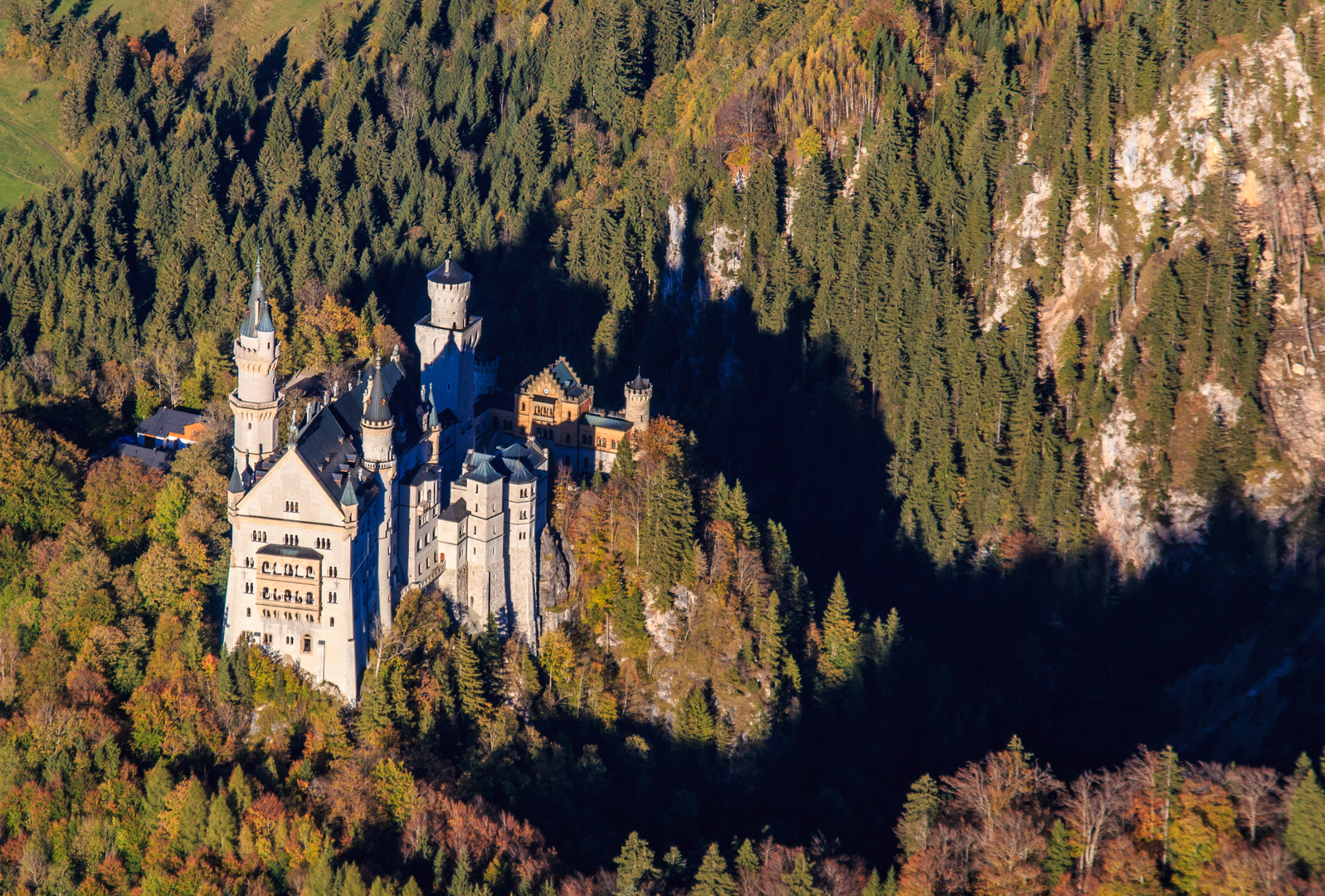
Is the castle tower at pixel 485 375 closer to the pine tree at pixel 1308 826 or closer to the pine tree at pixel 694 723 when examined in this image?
the pine tree at pixel 694 723

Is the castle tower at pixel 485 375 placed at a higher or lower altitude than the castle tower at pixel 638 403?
higher

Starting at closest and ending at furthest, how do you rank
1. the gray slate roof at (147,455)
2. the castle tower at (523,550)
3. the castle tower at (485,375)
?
the castle tower at (523,550)
the castle tower at (485,375)
the gray slate roof at (147,455)

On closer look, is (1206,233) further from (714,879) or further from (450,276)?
(714,879)

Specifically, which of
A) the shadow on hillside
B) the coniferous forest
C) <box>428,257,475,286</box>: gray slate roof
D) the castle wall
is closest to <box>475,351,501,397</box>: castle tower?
<box>428,257,475,286</box>: gray slate roof

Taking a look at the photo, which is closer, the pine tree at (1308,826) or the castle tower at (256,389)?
the pine tree at (1308,826)

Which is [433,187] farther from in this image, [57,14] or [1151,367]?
[1151,367]

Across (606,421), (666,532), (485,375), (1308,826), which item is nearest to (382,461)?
(666,532)

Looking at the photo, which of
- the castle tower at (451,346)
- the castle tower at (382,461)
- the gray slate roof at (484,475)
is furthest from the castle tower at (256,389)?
the castle tower at (451,346)
